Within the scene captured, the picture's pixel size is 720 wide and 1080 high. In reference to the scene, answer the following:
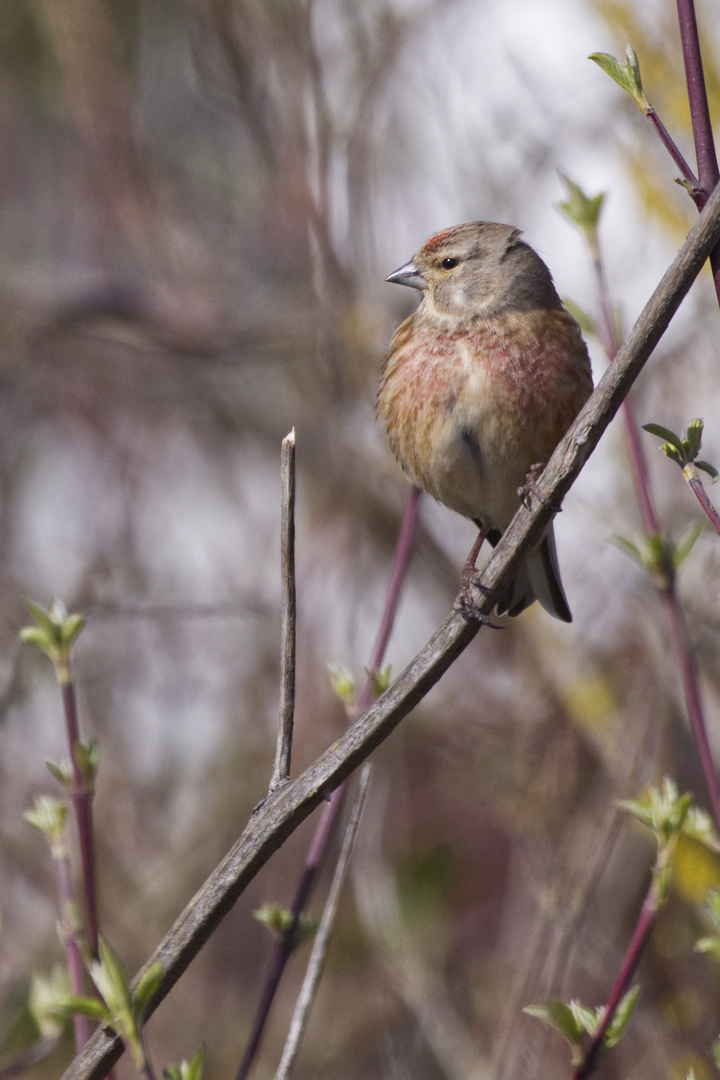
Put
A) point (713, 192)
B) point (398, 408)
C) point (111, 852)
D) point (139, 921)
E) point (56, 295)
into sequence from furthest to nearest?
point (56, 295) → point (111, 852) → point (139, 921) → point (398, 408) → point (713, 192)

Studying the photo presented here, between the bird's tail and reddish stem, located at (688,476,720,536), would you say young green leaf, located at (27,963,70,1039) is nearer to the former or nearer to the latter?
reddish stem, located at (688,476,720,536)

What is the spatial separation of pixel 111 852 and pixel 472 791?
5.77 ft

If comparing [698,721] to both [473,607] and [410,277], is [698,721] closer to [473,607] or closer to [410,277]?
[473,607]

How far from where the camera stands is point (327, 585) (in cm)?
577

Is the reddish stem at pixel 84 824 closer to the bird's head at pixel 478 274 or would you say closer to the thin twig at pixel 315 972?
the thin twig at pixel 315 972

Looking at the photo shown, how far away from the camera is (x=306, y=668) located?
567cm

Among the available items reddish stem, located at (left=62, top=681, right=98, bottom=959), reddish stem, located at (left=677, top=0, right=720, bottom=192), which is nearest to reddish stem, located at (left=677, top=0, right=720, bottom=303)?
reddish stem, located at (left=677, top=0, right=720, bottom=192)

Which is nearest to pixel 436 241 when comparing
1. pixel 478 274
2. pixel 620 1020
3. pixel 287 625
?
pixel 478 274

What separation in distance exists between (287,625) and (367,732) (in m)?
0.27

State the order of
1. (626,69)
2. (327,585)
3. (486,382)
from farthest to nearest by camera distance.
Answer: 1. (327,585)
2. (486,382)
3. (626,69)

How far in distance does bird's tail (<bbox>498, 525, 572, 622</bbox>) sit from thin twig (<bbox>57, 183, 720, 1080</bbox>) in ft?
5.86

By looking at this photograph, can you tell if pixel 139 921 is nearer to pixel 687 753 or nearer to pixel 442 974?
pixel 442 974

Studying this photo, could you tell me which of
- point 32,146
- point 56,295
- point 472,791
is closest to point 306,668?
point 472,791

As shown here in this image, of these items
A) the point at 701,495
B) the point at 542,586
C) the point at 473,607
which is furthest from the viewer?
the point at 542,586
